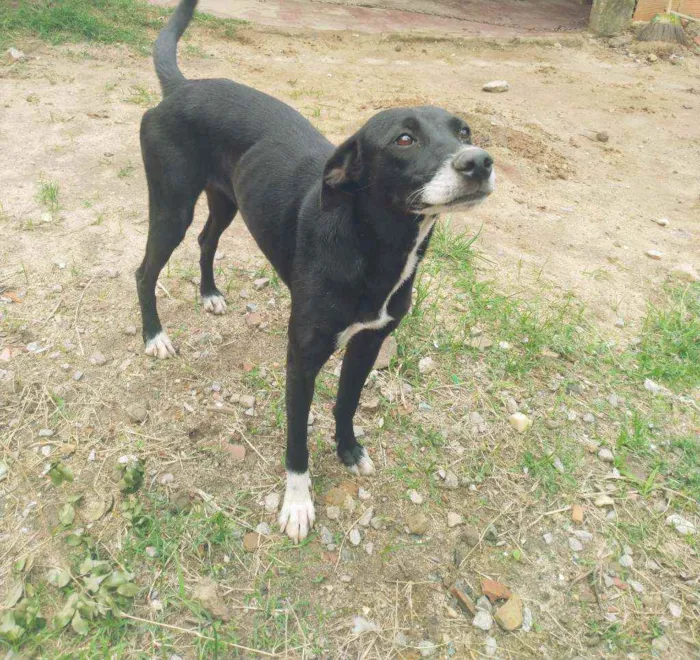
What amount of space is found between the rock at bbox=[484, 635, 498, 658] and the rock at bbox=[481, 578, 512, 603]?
0.48 ft

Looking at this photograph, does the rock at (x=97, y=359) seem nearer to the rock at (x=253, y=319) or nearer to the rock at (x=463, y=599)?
the rock at (x=253, y=319)

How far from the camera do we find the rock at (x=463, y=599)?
213 cm

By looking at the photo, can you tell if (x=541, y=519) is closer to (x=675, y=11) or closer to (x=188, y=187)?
(x=188, y=187)

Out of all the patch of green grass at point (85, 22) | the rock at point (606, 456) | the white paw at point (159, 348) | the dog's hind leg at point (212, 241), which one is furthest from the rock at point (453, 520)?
the patch of green grass at point (85, 22)

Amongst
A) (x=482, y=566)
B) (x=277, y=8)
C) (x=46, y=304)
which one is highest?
(x=277, y=8)

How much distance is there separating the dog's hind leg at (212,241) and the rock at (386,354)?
989mm

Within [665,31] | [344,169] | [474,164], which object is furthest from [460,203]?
[665,31]

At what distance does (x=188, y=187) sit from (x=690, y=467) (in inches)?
110

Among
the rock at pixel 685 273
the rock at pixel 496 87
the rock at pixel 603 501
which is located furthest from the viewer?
the rock at pixel 496 87

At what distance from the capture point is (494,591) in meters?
2.18

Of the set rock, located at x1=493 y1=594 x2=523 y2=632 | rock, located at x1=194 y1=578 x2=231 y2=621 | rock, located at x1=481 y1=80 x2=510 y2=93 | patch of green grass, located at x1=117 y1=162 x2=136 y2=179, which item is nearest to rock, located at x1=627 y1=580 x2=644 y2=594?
rock, located at x1=493 y1=594 x2=523 y2=632

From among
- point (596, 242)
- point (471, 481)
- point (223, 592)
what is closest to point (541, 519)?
point (471, 481)

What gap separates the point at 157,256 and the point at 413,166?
1614mm

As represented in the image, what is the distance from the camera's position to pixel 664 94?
23.4 ft
